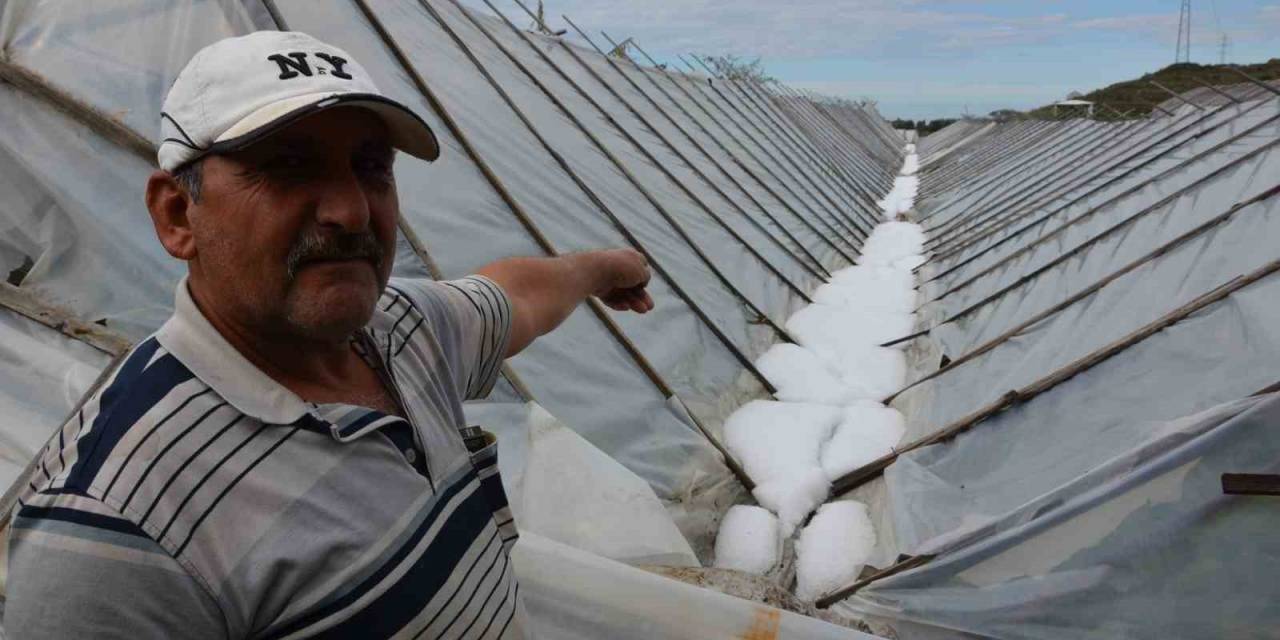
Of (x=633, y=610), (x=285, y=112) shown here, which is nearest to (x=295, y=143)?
(x=285, y=112)

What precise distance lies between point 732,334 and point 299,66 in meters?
6.02

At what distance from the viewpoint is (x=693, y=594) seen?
237cm

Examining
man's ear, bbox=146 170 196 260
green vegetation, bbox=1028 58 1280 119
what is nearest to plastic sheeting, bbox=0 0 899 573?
man's ear, bbox=146 170 196 260

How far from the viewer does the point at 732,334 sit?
7.17 m

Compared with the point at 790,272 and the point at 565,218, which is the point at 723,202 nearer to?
the point at 790,272

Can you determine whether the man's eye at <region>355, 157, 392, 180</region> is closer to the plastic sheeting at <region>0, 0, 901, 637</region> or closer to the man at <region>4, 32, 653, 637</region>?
the man at <region>4, 32, 653, 637</region>

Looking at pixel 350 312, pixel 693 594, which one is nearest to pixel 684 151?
pixel 693 594

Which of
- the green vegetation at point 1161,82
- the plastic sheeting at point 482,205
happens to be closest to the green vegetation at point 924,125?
the green vegetation at point 1161,82

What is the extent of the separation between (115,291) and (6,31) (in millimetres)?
1389

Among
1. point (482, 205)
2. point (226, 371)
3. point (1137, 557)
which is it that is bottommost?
point (226, 371)

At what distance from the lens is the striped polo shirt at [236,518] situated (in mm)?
1035

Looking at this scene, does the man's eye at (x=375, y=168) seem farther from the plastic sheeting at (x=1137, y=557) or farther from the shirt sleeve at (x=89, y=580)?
the plastic sheeting at (x=1137, y=557)

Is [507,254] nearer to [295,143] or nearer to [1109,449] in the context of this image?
[1109,449]

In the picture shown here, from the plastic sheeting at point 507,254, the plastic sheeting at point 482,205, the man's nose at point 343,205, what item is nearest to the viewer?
the man's nose at point 343,205
